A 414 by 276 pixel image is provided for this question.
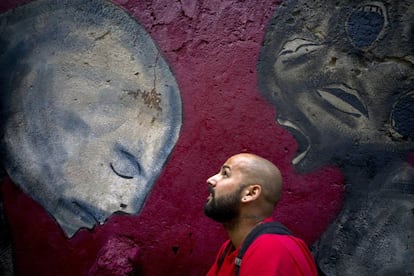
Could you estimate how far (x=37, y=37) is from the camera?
3.16 m

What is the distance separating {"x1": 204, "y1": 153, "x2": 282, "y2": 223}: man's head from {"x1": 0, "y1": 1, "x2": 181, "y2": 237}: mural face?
2.47 feet

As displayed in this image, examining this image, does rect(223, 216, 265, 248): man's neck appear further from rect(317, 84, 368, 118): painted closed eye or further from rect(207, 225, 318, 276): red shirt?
rect(317, 84, 368, 118): painted closed eye

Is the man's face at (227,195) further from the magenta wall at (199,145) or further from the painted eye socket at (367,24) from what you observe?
the painted eye socket at (367,24)

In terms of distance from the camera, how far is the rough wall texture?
249 centimetres

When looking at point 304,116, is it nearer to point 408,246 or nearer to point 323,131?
point 323,131

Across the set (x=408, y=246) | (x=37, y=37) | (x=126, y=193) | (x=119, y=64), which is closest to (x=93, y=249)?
(x=126, y=193)

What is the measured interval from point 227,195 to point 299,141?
0.66m

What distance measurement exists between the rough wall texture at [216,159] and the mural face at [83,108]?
10 cm

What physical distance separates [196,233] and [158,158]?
0.50m

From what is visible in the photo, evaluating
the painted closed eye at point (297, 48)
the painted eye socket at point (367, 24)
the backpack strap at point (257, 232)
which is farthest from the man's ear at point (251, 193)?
the painted eye socket at point (367, 24)

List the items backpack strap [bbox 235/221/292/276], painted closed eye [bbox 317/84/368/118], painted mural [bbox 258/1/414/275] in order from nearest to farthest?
backpack strap [bbox 235/221/292/276]
painted mural [bbox 258/1/414/275]
painted closed eye [bbox 317/84/368/118]

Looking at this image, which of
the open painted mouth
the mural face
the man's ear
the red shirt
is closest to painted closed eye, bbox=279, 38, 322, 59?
the open painted mouth

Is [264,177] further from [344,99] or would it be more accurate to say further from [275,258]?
[344,99]

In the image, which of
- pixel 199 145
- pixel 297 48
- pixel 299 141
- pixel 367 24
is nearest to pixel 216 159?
pixel 199 145
